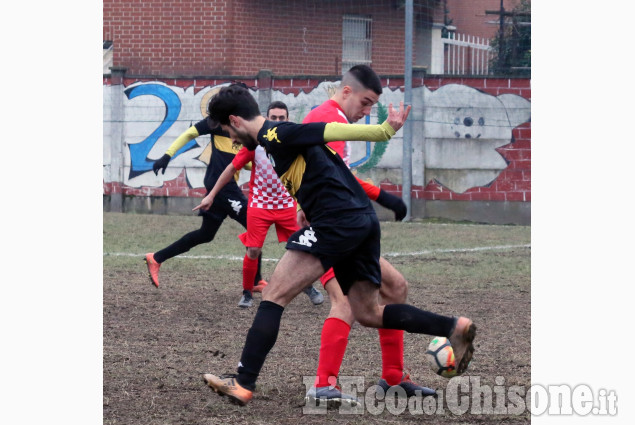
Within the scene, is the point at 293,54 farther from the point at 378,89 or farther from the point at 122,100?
the point at 378,89

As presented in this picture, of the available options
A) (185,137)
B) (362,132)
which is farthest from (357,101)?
(185,137)

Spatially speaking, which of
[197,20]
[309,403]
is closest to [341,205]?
[309,403]

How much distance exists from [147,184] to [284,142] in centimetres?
1491

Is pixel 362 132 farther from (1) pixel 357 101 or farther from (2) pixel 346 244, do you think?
(1) pixel 357 101

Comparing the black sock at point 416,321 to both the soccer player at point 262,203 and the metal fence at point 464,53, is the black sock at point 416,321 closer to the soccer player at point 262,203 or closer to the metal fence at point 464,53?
the soccer player at point 262,203

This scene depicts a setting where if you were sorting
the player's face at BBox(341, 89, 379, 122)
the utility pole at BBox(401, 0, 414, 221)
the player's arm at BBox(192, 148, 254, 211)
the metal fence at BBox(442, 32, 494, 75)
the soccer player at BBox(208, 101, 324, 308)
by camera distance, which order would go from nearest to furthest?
the player's face at BBox(341, 89, 379, 122) → the player's arm at BBox(192, 148, 254, 211) → the soccer player at BBox(208, 101, 324, 308) → the utility pole at BBox(401, 0, 414, 221) → the metal fence at BBox(442, 32, 494, 75)

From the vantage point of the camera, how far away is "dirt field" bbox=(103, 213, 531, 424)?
15.4 ft

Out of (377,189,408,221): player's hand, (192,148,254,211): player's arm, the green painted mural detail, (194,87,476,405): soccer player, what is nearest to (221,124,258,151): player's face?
(194,87,476,405): soccer player

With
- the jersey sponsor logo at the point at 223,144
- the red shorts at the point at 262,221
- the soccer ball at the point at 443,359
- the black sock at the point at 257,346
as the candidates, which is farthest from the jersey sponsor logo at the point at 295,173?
the jersey sponsor logo at the point at 223,144

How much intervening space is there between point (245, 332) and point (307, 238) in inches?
98.3

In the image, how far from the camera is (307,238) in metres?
4.62

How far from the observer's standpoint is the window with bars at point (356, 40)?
21.9 meters

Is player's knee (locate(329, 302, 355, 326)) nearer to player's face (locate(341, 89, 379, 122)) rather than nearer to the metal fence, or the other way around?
player's face (locate(341, 89, 379, 122))

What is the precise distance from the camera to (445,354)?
4.75 m
